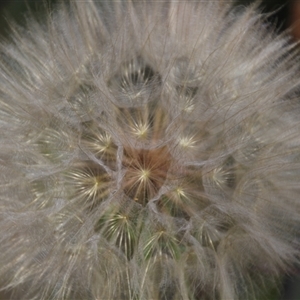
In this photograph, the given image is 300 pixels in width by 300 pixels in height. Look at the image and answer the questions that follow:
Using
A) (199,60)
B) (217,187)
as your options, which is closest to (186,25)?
(199,60)

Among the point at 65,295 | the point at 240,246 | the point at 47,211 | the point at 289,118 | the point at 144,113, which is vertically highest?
the point at 289,118

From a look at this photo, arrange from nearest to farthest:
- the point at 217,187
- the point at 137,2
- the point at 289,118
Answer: the point at 217,187
the point at 289,118
the point at 137,2

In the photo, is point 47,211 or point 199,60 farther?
point 199,60

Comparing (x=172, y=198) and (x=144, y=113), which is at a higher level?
(x=144, y=113)

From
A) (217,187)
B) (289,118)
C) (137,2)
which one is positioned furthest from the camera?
(137,2)

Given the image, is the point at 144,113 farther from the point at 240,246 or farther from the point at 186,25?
the point at 240,246

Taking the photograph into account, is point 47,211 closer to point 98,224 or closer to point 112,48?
point 98,224
